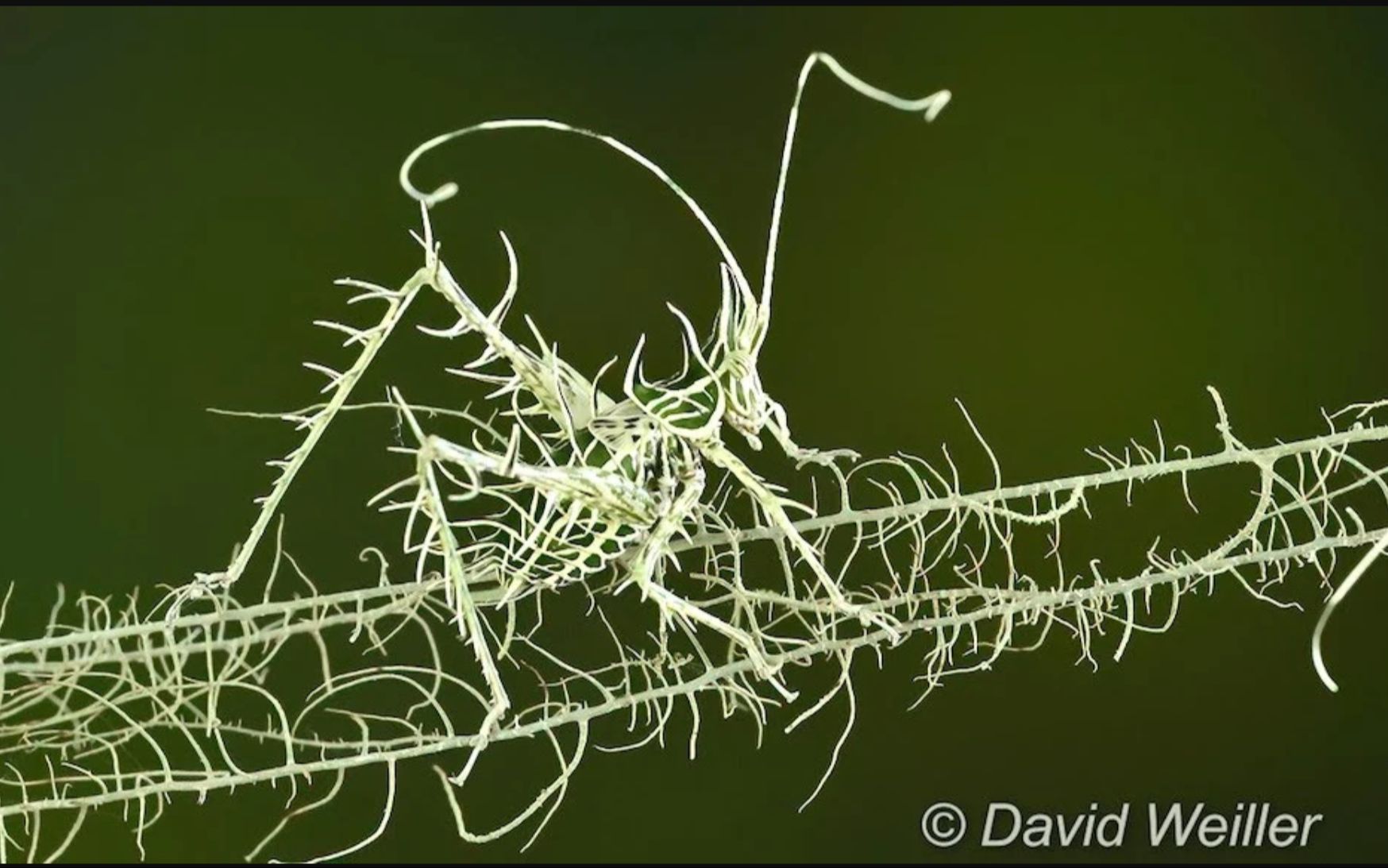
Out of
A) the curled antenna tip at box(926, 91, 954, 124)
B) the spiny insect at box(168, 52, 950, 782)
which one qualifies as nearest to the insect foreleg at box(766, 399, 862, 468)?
the spiny insect at box(168, 52, 950, 782)

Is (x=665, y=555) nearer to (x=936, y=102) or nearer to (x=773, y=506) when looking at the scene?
(x=773, y=506)

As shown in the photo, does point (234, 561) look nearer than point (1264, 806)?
Yes

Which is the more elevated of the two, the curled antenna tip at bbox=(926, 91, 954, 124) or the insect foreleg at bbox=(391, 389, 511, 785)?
the curled antenna tip at bbox=(926, 91, 954, 124)

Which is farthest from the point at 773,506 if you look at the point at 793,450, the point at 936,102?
the point at 936,102

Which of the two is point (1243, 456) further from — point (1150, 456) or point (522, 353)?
point (522, 353)

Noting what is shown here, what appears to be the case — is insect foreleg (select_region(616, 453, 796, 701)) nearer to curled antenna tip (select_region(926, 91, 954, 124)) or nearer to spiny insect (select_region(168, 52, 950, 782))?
spiny insect (select_region(168, 52, 950, 782))

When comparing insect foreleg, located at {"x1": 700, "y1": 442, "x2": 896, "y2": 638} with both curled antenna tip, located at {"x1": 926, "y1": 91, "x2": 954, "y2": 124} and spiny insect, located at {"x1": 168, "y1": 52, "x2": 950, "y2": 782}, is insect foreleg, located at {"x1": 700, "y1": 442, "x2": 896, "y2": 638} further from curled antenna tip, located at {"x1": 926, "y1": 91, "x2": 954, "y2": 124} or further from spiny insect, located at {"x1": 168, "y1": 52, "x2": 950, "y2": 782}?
curled antenna tip, located at {"x1": 926, "y1": 91, "x2": 954, "y2": 124}

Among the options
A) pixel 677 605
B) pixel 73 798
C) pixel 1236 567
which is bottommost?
pixel 73 798

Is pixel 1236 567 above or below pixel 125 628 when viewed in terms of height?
above

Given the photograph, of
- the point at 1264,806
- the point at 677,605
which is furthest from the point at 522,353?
the point at 1264,806

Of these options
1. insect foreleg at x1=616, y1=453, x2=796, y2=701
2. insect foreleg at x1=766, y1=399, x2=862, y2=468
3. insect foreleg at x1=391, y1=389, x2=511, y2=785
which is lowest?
insect foreleg at x1=391, y1=389, x2=511, y2=785

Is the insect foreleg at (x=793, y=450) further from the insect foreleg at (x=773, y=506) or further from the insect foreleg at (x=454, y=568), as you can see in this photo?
the insect foreleg at (x=454, y=568)
